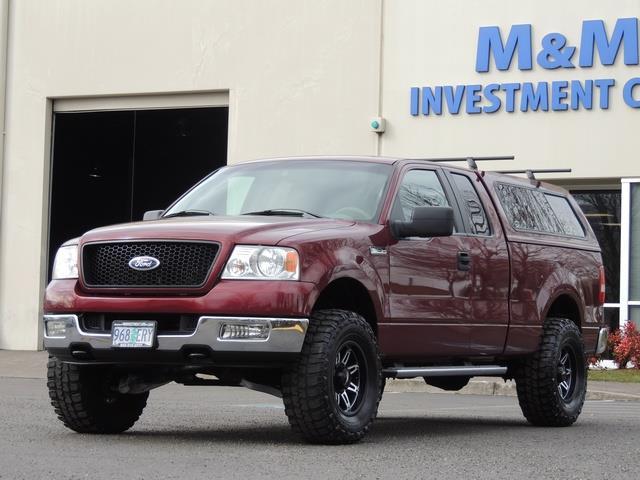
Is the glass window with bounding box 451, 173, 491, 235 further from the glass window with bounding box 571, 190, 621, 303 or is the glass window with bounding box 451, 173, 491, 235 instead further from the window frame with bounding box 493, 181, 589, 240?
the glass window with bounding box 571, 190, 621, 303

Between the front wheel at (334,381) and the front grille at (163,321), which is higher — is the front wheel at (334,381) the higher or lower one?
the lower one

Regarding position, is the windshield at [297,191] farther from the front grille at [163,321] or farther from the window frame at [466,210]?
the front grille at [163,321]

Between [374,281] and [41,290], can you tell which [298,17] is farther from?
[374,281]

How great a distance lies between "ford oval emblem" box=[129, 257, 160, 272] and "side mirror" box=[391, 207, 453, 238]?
1787mm

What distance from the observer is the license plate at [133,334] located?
8797 millimetres

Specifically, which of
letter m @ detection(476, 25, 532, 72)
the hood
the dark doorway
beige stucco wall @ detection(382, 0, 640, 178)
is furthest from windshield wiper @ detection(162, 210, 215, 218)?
the dark doorway

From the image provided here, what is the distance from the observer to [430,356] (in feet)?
33.9

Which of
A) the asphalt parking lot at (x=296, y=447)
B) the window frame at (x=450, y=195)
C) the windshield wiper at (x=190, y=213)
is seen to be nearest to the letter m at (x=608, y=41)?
the asphalt parking lot at (x=296, y=447)

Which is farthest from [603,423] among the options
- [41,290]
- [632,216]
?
[41,290]

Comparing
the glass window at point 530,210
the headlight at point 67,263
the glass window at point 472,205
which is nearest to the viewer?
the headlight at point 67,263

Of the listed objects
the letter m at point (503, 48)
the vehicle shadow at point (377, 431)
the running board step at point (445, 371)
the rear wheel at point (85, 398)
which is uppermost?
the letter m at point (503, 48)

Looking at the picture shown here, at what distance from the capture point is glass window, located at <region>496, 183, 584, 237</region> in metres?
11.8

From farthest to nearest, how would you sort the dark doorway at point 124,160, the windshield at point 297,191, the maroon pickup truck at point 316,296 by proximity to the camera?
the dark doorway at point 124,160
the windshield at point 297,191
the maroon pickup truck at point 316,296

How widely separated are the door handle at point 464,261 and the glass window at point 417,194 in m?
0.45
